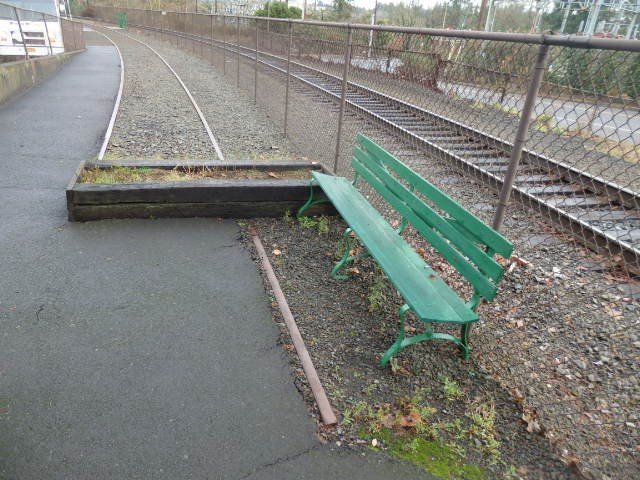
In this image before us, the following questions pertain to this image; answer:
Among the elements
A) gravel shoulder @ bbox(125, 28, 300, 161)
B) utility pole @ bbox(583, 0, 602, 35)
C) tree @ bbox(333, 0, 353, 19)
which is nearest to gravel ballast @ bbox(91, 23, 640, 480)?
gravel shoulder @ bbox(125, 28, 300, 161)

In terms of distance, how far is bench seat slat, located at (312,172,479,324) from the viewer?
2990mm

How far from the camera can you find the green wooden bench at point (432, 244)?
9.65 feet

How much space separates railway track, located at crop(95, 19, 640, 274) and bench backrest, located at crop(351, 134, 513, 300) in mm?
1576

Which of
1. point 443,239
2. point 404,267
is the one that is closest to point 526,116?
point 443,239

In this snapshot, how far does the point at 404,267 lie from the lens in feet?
11.5

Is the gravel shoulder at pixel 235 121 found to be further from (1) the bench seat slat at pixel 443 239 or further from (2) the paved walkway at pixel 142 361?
(1) the bench seat slat at pixel 443 239

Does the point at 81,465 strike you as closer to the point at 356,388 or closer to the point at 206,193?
the point at 356,388

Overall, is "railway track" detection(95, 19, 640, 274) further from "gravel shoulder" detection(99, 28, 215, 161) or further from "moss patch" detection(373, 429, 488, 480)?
"moss patch" detection(373, 429, 488, 480)

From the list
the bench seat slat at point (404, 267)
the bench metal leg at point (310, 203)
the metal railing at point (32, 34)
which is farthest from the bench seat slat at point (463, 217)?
the metal railing at point (32, 34)

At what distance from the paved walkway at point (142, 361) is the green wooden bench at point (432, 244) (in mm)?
864

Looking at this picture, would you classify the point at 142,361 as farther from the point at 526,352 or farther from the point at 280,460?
the point at 526,352

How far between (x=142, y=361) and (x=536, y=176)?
18.3 feet

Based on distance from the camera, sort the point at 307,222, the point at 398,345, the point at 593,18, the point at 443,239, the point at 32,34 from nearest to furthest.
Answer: the point at 398,345, the point at 443,239, the point at 307,222, the point at 32,34, the point at 593,18

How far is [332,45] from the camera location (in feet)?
22.6
